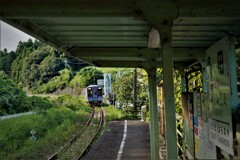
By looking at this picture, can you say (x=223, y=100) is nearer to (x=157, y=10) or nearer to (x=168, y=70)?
(x=168, y=70)

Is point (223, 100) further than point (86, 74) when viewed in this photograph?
No

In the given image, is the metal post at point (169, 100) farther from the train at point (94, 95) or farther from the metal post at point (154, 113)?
the train at point (94, 95)

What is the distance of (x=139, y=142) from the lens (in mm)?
13258

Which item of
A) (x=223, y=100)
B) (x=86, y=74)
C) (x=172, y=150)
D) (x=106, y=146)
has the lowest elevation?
(x=106, y=146)

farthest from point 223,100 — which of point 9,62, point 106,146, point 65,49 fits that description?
point 9,62

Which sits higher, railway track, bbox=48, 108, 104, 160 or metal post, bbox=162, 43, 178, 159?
metal post, bbox=162, 43, 178, 159

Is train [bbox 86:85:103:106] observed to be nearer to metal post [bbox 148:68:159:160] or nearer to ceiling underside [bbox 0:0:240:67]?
ceiling underside [bbox 0:0:240:67]

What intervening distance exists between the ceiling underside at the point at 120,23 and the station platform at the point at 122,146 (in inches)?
150

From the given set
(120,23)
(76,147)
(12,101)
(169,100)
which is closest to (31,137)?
(76,147)

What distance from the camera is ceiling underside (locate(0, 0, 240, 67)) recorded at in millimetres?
3428

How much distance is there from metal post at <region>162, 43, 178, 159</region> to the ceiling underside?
8.9 inches

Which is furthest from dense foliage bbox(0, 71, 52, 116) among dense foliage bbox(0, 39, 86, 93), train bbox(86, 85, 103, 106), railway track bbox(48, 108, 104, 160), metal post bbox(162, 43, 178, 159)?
dense foliage bbox(0, 39, 86, 93)

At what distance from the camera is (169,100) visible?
3.58 metres

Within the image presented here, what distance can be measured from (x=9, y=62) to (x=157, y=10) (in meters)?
87.4
